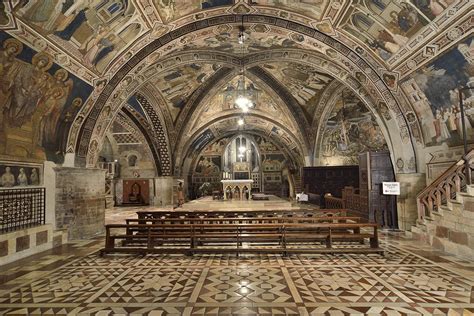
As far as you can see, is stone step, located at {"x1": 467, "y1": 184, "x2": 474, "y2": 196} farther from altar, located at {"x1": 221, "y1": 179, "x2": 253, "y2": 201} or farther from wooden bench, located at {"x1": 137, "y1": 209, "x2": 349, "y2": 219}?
altar, located at {"x1": 221, "y1": 179, "x2": 253, "y2": 201}

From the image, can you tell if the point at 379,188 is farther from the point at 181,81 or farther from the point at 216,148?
the point at 216,148

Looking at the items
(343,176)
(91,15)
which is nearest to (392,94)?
(343,176)

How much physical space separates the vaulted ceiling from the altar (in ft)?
18.9

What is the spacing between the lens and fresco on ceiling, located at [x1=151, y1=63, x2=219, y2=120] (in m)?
12.4

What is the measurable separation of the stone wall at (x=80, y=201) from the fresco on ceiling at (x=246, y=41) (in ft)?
18.1

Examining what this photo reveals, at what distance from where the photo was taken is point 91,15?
20.6 ft

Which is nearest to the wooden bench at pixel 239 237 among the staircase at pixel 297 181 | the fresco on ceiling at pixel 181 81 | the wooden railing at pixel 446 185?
the wooden railing at pixel 446 185

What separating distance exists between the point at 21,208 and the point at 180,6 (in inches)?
258

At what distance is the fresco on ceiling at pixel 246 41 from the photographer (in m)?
8.85

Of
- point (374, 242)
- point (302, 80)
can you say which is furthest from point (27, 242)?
point (302, 80)

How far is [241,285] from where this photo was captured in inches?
174

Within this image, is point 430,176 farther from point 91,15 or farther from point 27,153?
point 27,153

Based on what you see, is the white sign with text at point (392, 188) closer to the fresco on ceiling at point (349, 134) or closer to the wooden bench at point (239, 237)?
the wooden bench at point (239, 237)

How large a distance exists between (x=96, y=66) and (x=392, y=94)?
351 inches
